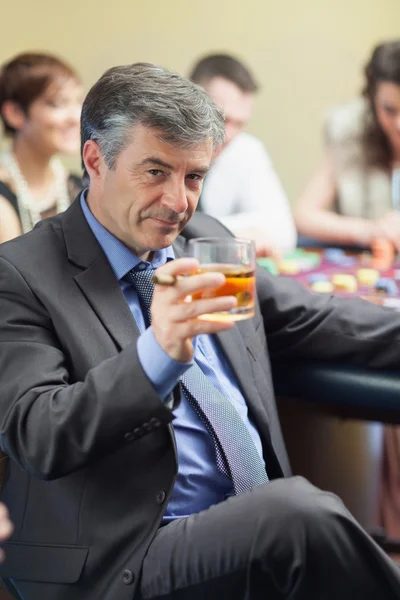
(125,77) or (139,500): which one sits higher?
(125,77)

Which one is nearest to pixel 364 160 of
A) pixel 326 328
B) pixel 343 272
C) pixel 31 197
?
pixel 343 272

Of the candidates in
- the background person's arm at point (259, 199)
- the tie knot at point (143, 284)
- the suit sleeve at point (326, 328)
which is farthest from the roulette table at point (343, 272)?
the tie knot at point (143, 284)

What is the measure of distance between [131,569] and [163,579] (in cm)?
5

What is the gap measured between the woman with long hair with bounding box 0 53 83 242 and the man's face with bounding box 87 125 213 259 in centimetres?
164

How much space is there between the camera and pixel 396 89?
143 inches

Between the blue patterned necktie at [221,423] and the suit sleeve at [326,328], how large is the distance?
31 centimetres

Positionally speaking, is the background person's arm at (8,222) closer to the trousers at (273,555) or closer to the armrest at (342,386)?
the armrest at (342,386)

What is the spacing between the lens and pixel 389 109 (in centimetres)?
370

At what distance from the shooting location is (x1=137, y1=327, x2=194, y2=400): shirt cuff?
3.99 ft

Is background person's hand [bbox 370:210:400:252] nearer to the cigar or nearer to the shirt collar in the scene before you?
the shirt collar

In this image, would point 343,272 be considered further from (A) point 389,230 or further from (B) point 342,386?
(B) point 342,386

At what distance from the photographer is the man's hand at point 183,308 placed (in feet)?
3.72

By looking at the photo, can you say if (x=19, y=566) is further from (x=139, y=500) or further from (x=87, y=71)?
(x=87, y=71)

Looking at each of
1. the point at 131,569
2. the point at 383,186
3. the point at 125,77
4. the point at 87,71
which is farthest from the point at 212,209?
the point at 131,569
